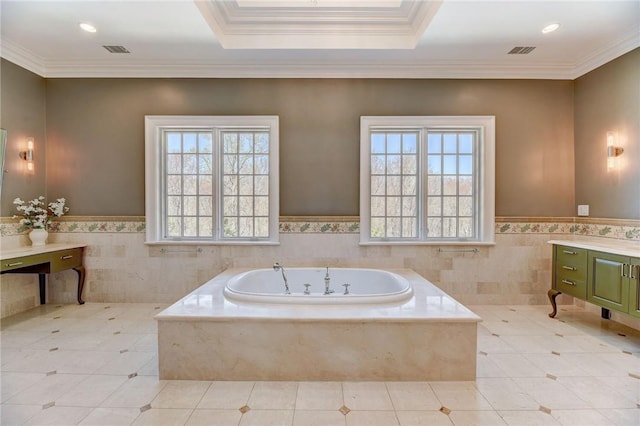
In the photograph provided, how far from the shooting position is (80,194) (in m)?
3.76

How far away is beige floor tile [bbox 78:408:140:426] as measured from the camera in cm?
175

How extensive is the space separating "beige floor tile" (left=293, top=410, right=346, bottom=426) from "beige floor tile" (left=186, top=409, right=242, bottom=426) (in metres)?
0.34

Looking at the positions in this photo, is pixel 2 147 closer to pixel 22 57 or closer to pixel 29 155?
pixel 29 155

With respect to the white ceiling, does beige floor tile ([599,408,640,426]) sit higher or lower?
lower

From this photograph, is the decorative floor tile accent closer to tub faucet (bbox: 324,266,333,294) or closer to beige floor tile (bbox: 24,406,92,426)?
tub faucet (bbox: 324,266,333,294)

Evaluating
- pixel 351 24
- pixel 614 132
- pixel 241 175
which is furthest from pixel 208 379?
pixel 614 132

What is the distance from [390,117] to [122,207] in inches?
131

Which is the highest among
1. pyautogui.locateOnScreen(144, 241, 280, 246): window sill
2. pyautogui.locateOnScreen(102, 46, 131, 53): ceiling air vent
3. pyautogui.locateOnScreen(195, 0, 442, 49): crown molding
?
pyautogui.locateOnScreen(195, 0, 442, 49): crown molding

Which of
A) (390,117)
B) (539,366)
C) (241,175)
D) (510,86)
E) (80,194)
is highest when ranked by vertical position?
(510,86)

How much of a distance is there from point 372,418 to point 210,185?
2994 mm

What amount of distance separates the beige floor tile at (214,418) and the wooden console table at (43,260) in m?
2.45

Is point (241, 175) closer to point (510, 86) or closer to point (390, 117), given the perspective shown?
point (390, 117)

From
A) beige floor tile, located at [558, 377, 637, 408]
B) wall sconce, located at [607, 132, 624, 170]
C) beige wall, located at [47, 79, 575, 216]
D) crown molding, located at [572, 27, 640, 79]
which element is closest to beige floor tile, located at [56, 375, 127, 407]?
beige wall, located at [47, 79, 575, 216]

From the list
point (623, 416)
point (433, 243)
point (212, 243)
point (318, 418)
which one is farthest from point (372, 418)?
point (212, 243)
